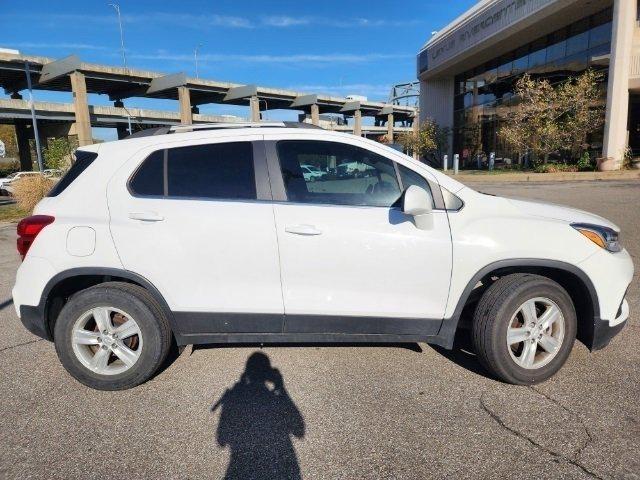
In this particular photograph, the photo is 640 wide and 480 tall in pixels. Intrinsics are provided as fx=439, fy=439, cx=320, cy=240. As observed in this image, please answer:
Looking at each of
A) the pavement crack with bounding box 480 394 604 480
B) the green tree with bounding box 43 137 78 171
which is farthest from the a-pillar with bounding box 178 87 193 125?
the pavement crack with bounding box 480 394 604 480

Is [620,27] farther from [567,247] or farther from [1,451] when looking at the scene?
[1,451]

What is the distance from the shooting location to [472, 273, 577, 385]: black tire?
293 centimetres

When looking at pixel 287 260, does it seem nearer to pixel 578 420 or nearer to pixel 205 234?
pixel 205 234

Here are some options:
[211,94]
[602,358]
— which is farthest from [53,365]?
[211,94]

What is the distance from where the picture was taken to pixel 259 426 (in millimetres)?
2664

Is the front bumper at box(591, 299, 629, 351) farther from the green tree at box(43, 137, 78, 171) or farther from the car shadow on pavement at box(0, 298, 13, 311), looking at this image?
the green tree at box(43, 137, 78, 171)

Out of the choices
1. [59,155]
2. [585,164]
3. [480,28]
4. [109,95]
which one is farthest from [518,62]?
[109,95]

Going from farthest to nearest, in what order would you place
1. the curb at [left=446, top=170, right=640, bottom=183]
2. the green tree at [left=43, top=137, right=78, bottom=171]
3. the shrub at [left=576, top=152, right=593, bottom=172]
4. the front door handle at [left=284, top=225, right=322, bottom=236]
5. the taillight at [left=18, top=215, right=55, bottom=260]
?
the shrub at [left=576, top=152, right=593, bottom=172]
the curb at [left=446, top=170, right=640, bottom=183]
the green tree at [left=43, top=137, right=78, bottom=171]
the taillight at [left=18, top=215, right=55, bottom=260]
the front door handle at [left=284, top=225, right=322, bottom=236]

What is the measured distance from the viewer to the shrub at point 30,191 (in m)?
13.9

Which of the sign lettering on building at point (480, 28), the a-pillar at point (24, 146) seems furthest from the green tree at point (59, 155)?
the a-pillar at point (24, 146)

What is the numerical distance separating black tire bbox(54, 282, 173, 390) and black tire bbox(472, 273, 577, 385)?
7.22 feet

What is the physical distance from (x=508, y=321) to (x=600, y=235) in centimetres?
89

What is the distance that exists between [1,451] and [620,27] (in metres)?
26.3

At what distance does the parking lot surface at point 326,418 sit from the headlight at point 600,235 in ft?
3.08
